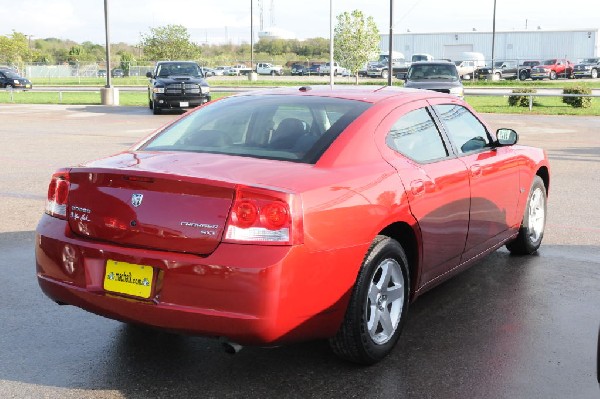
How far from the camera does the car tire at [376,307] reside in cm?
409

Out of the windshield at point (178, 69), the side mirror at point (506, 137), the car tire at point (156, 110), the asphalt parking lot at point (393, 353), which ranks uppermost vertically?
the windshield at point (178, 69)

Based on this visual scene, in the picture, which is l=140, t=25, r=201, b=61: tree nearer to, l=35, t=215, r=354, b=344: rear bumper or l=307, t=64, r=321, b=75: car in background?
l=307, t=64, r=321, b=75: car in background

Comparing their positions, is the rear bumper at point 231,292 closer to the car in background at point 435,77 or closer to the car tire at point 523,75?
the car in background at point 435,77

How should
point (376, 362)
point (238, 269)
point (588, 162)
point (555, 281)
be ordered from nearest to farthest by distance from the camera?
1. point (238, 269)
2. point (376, 362)
3. point (555, 281)
4. point (588, 162)

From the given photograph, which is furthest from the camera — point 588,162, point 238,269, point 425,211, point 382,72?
point 382,72

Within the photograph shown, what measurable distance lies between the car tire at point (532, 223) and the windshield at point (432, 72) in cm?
1794

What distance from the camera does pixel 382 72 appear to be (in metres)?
63.4

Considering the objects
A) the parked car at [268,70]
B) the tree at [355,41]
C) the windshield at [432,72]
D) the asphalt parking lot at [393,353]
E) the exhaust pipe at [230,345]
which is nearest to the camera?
the exhaust pipe at [230,345]

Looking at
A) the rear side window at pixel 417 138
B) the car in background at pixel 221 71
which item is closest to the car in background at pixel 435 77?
the rear side window at pixel 417 138

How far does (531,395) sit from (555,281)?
7.59 feet

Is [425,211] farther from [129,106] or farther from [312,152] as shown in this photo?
[129,106]

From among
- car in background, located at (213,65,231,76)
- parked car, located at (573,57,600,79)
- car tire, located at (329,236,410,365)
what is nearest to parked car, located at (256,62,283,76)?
car in background, located at (213,65,231,76)

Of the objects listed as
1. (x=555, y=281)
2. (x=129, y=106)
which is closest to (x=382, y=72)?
(x=129, y=106)

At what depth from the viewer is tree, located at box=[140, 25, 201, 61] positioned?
66625mm
